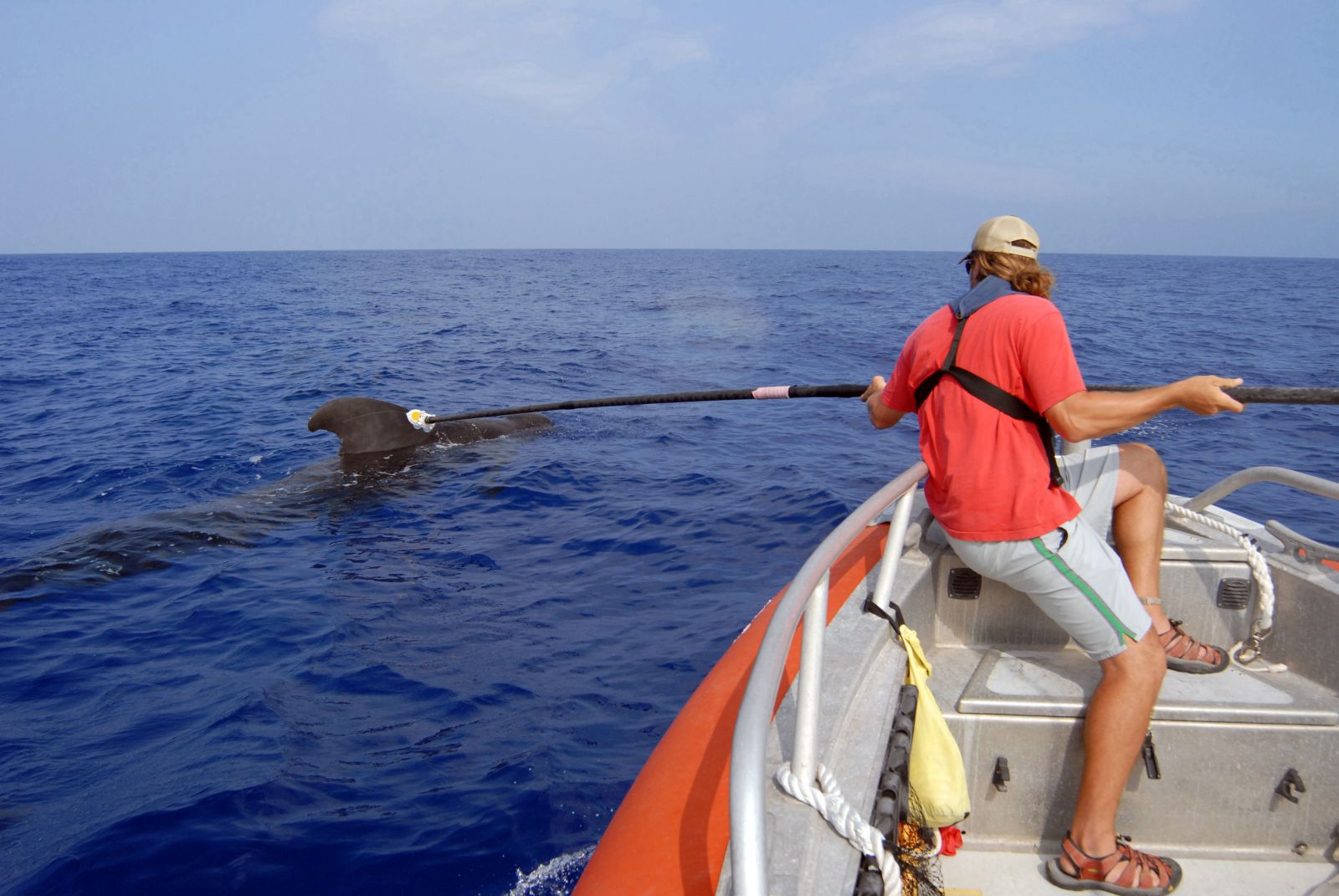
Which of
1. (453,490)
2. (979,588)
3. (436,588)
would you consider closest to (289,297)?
(453,490)

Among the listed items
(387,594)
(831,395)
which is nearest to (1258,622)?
(831,395)

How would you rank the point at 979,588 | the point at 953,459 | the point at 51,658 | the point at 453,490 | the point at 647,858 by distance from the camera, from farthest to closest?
the point at 453,490, the point at 51,658, the point at 979,588, the point at 953,459, the point at 647,858

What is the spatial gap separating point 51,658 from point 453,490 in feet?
14.3

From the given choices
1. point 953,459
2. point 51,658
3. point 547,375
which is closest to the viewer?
point 953,459

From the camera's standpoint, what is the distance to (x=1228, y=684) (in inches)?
139

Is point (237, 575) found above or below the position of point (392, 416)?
below

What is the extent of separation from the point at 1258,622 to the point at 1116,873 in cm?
137

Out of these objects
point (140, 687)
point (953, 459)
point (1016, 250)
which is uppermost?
point (1016, 250)

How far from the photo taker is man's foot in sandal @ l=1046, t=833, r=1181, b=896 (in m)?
3.06

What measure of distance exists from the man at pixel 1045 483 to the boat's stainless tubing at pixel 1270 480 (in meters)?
0.71

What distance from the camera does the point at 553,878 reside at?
4.12 m

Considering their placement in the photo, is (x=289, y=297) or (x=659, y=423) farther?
(x=289, y=297)

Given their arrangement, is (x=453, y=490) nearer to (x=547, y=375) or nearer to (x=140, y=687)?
(x=140, y=687)

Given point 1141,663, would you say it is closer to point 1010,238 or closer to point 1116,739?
point 1116,739
